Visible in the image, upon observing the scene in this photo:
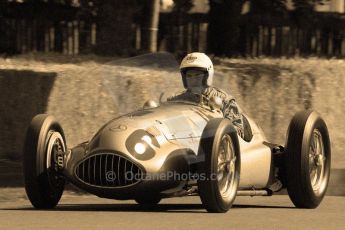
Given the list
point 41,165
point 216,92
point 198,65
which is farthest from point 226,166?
point 41,165

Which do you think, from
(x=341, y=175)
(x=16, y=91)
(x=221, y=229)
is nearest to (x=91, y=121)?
(x=16, y=91)

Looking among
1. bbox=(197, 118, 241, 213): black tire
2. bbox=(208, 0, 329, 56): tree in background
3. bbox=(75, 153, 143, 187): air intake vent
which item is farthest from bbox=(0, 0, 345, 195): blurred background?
bbox=(75, 153, 143, 187): air intake vent

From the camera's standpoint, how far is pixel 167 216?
1188 cm

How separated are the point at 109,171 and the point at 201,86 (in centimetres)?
189

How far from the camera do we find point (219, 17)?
82.9 feet

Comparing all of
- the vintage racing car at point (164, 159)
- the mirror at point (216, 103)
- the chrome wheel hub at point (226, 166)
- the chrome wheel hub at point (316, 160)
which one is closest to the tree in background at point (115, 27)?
the chrome wheel hub at point (316, 160)

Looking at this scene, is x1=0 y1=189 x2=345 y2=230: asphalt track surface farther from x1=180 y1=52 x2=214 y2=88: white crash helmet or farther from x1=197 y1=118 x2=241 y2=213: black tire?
x1=180 y1=52 x2=214 y2=88: white crash helmet

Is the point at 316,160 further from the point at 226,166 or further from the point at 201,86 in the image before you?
the point at 226,166

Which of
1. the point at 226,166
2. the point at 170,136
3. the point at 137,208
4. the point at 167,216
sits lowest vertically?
the point at 137,208

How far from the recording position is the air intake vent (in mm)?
12180

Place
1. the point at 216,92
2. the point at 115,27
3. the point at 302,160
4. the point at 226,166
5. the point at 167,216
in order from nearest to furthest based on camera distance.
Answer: the point at 167,216, the point at 226,166, the point at 302,160, the point at 216,92, the point at 115,27

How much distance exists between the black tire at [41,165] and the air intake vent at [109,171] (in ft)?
1.64

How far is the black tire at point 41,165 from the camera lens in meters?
12.6

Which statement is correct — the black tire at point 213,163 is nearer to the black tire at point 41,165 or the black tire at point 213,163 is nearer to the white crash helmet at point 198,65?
the white crash helmet at point 198,65
